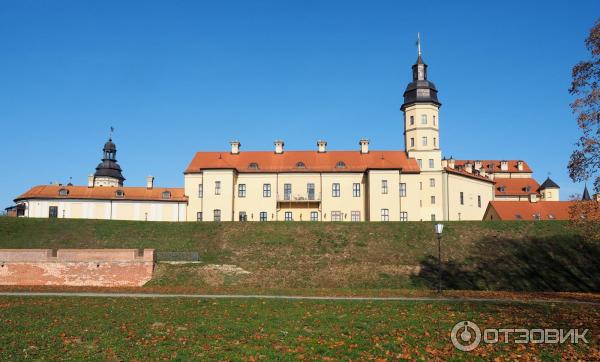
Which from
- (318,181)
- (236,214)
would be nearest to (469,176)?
(318,181)

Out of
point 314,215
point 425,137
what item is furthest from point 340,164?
point 425,137

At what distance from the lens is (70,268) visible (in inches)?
983

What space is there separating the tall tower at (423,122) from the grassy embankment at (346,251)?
20.7 meters

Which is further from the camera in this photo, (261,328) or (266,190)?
(266,190)

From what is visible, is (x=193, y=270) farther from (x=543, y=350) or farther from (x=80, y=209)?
(x=80, y=209)

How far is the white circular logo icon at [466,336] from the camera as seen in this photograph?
32.7ft

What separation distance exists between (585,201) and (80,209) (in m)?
53.4

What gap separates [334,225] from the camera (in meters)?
37.7

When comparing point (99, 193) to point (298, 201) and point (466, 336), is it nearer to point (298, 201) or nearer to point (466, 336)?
point (298, 201)

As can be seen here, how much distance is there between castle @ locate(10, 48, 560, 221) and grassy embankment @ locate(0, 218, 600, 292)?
14850mm

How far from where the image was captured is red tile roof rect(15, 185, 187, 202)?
58.3 meters

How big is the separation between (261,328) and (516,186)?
236ft

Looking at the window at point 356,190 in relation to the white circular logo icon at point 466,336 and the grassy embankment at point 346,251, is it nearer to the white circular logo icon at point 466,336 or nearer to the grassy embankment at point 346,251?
the grassy embankment at point 346,251

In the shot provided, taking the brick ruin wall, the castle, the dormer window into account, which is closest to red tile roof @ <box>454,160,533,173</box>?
the castle
